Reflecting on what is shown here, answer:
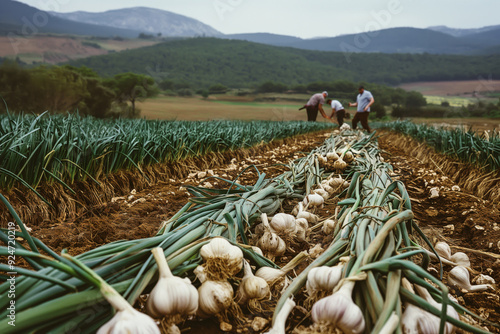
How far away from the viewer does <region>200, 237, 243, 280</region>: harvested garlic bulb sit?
852 mm

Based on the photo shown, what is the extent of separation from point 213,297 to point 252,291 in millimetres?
117

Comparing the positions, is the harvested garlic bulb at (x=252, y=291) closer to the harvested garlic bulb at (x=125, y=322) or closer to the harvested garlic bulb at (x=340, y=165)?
the harvested garlic bulb at (x=125, y=322)

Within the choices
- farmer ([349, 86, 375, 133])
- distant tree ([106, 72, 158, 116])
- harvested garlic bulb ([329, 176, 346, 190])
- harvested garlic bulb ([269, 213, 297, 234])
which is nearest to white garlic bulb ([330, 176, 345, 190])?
harvested garlic bulb ([329, 176, 346, 190])

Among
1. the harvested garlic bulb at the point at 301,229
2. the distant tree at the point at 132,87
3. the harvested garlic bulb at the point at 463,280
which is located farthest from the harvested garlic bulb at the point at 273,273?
the distant tree at the point at 132,87

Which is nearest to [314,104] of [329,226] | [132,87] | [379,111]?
[329,226]

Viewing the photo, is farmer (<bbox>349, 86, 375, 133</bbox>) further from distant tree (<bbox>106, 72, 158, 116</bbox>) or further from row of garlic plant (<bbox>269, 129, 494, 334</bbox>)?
distant tree (<bbox>106, 72, 158, 116</bbox>)

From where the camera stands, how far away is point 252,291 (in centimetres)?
86

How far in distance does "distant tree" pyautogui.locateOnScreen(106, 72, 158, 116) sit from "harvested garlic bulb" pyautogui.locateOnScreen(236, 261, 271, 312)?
24.4m

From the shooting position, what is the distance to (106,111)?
20.2 meters

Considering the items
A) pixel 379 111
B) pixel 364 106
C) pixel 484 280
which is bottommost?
pixel 379 111

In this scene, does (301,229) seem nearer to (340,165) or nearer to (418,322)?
(418,322)

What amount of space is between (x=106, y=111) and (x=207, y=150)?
1875cm

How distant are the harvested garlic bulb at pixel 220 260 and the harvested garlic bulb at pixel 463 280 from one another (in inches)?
28.9

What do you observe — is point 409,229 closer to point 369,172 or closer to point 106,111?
point 369,172
